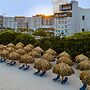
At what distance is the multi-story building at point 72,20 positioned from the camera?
5994cm

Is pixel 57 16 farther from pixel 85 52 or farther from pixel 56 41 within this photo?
pixel 85 52

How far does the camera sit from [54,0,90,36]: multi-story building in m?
59.9

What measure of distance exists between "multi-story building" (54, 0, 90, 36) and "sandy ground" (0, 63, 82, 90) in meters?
37.8

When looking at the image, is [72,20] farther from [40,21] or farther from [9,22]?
[9,22]

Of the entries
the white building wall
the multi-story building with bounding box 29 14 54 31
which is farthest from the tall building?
the white building wall

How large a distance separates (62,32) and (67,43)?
3651 cm

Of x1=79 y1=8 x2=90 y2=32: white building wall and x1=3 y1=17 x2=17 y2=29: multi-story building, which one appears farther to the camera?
x1=3 y1=17 x2=17 y2=29: multi-story building

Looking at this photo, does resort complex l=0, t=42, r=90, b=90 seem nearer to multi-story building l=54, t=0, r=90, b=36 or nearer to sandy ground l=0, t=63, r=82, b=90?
sandy ground l=0, t=63, r=82, b=90

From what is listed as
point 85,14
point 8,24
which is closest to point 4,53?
point 85,14

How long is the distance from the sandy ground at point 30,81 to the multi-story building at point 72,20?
Answer: 37.8 meters

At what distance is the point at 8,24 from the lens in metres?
126

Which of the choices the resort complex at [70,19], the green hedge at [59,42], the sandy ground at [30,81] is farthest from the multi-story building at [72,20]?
the sandy ground at [30,81]

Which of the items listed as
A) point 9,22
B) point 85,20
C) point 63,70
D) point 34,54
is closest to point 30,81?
point 63,70

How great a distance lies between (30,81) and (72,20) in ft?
146
